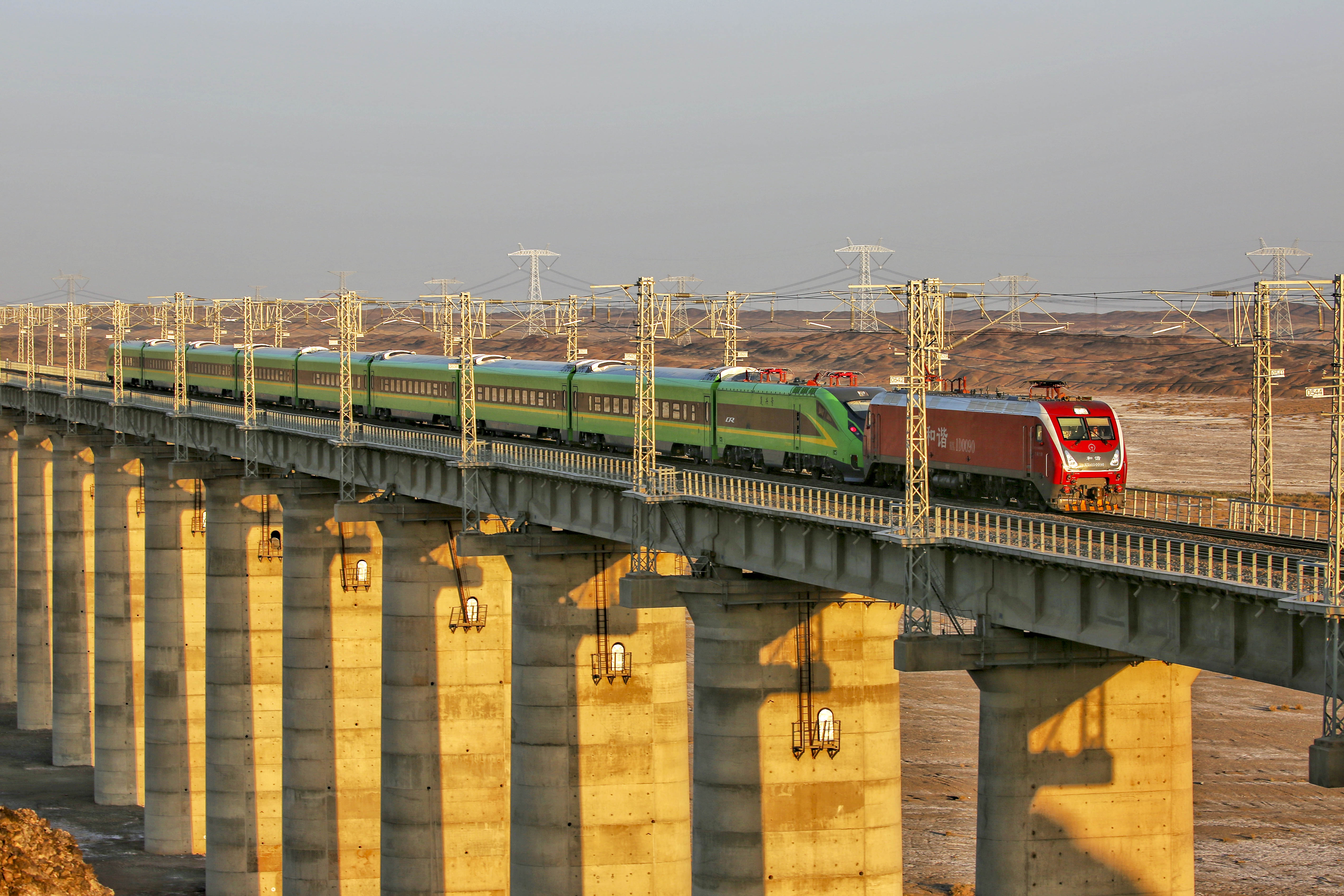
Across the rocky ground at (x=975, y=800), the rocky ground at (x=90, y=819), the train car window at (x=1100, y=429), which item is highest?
the train car window at (x=1100, y=429)

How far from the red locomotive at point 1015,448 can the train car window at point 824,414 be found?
2.04 meters

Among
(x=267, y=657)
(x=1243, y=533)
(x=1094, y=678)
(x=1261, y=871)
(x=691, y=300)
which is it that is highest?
(x=691, y=300)

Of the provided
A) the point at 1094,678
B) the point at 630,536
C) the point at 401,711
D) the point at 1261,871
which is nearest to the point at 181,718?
the point at 401,711

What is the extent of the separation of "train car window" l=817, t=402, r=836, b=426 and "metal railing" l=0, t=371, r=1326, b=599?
14.9 feet

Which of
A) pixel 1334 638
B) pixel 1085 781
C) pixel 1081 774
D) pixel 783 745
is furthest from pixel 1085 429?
pixel 1334 638

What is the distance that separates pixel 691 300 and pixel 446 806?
19321 mm

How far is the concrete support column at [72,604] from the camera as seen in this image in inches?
3533

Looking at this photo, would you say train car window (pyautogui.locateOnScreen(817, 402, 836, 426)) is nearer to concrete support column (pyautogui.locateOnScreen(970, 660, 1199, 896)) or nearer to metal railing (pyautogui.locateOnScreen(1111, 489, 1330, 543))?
metal railing (pyautogui.locateOnScreen(1111, 489, 1330, 543))

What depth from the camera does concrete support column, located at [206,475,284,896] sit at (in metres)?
68.9

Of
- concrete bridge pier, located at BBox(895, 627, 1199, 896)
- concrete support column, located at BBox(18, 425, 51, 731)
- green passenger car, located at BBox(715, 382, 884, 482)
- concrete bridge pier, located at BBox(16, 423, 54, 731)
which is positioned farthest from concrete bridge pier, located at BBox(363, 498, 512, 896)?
concrete bridge pier, located at BBox(16, 423, 54, 731)

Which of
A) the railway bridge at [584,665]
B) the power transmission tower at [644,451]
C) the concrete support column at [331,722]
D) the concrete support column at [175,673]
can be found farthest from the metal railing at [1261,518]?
the concrete support column at [175,673]

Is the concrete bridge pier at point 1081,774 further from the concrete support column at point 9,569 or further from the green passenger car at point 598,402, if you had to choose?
the concrete support column at point 9,569

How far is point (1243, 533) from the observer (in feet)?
110

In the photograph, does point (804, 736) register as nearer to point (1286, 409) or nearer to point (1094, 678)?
point (1094, 678)
